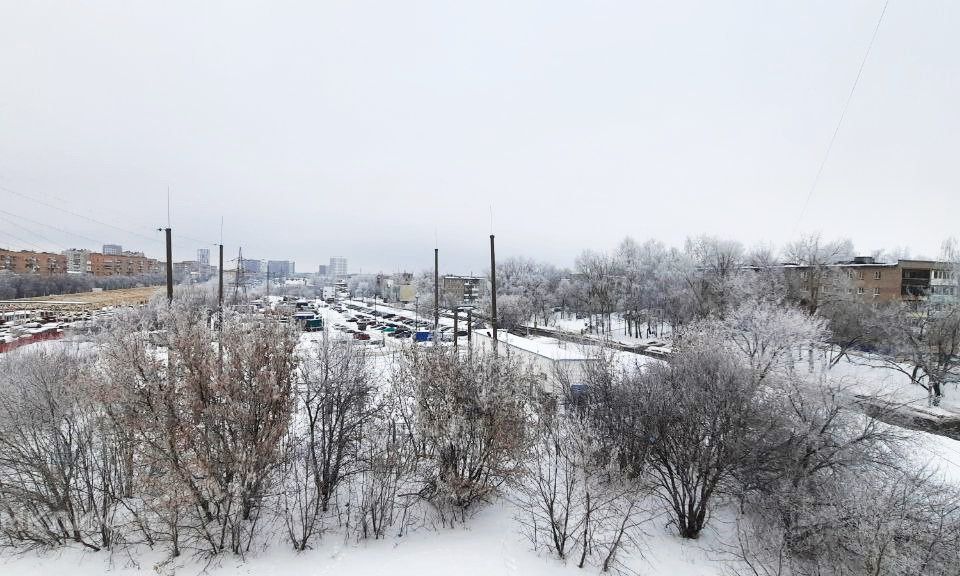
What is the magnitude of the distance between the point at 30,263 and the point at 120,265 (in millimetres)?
22678

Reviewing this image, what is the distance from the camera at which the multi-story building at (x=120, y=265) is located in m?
78.9

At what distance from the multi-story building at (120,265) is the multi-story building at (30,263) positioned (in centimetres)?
1105

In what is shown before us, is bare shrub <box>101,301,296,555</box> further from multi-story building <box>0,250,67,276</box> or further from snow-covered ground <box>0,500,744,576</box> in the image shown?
multi-story building <box>0,250,67,276</box>

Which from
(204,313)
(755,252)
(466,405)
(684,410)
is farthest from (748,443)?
(755,252)

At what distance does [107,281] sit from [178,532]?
6718cm

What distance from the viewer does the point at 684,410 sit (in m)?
11.4

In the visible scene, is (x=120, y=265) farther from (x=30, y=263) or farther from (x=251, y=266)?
(x=251, y=266)

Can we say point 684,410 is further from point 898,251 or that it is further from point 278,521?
point 898,251

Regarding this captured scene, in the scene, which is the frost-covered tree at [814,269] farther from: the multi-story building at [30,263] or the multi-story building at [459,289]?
the multi-story building at [30,263]

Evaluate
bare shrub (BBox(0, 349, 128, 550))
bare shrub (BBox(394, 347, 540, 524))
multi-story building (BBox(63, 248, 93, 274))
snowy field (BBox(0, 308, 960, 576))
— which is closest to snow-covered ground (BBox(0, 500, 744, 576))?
snowy field (BBox(0, 308, 960, 576))

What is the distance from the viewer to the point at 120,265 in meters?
81.7

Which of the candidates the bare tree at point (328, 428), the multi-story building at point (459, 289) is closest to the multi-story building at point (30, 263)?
the multi-story building at point (459, 289)

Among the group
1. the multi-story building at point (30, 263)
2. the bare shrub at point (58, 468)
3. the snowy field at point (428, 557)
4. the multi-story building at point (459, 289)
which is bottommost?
the snowy field at point (428, 557)

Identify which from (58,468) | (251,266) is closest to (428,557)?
(58,468)
